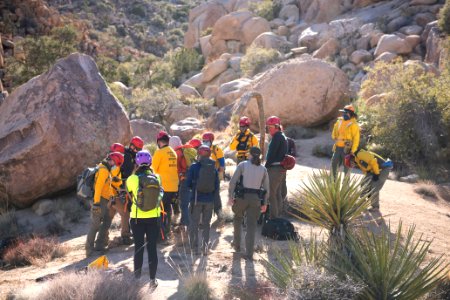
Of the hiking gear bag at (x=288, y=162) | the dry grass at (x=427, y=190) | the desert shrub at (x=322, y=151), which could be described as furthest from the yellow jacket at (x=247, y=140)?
the desert shrub at (x=322, y=151)

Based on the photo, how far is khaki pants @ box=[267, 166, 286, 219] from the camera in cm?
832

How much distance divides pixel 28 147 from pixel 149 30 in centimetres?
5841

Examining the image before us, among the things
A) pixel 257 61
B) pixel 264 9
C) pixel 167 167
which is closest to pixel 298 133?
pixel 167 167

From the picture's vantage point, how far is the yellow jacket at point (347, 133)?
32.2 feet

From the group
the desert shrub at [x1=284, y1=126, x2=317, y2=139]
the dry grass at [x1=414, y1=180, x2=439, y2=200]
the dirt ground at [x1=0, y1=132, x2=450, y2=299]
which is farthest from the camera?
the desert shrub at [x1=284, y1=126, x2=317, y2=139]

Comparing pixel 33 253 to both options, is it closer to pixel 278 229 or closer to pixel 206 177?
pixel 206 177

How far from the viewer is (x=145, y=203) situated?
598 cm

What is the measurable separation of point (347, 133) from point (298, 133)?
28.1ft

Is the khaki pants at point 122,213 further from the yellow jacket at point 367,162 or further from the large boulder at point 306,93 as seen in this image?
the large boulder at point 306,93

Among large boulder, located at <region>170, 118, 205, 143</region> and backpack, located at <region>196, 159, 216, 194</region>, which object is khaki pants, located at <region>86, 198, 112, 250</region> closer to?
backpack, located at <region>196, 159, 216, 194</region>

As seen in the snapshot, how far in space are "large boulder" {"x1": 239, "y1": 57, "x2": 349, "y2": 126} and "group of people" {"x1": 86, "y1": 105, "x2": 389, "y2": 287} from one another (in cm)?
873

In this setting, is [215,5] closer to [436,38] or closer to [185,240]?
[436,38]

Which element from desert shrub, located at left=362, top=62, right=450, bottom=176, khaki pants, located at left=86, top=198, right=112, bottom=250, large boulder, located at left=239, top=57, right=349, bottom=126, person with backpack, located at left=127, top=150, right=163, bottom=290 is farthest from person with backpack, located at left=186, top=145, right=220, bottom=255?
large boulder, located at left=239, top=57, right=349, bottom=126

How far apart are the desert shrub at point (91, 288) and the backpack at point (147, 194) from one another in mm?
1056
